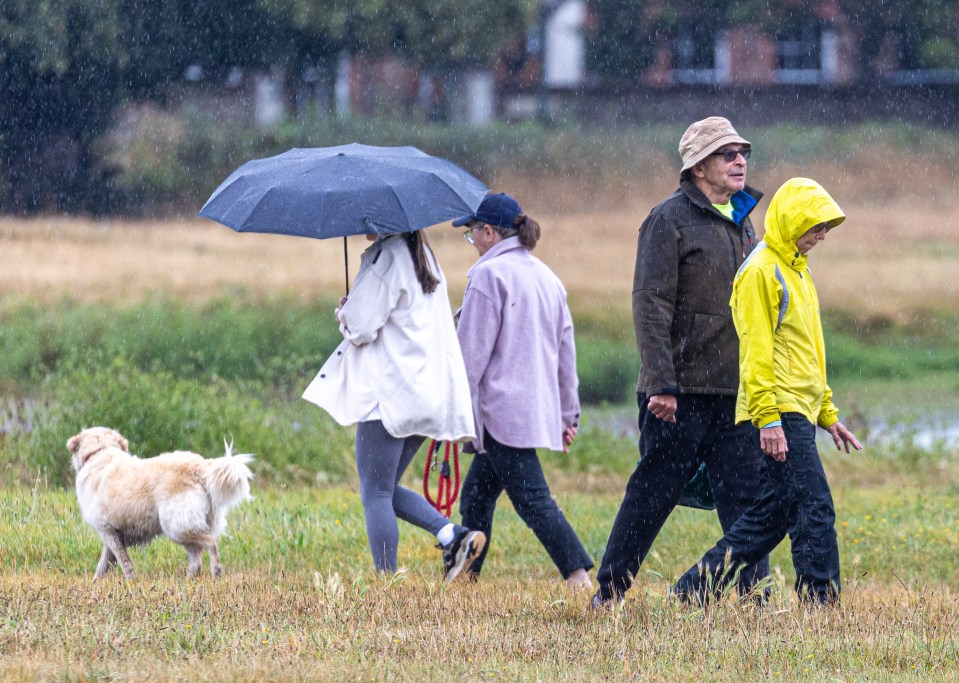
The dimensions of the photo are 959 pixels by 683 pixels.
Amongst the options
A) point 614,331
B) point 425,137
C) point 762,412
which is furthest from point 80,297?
point 762,412

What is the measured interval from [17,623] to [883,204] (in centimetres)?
2833

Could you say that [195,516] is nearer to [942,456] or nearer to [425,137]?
[942,456]

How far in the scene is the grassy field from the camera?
4.57 meters

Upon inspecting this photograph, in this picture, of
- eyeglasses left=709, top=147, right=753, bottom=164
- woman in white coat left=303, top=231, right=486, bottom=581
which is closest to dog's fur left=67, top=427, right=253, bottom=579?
woman in white coat left=303, top=231, right=486, bottom=581

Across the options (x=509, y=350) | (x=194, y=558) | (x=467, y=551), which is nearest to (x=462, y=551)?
(x=467, y=551)

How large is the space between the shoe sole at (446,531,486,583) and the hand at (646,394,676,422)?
1.21 m

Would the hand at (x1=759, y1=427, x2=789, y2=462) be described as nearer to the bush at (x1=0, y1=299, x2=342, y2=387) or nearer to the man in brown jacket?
the man in brown jacket

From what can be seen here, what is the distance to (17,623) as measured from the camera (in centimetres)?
487

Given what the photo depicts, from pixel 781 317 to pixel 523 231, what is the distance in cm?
173

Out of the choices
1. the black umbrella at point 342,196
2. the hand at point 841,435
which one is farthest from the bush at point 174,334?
the hand at point 841,435

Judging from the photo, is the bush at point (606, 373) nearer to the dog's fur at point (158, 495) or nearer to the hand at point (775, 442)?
the dog's fur at point (158, 495)

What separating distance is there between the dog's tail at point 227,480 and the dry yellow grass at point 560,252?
51.1 ft

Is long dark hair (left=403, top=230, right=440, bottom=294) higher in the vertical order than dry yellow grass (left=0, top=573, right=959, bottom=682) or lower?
higher

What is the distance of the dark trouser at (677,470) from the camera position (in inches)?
217
